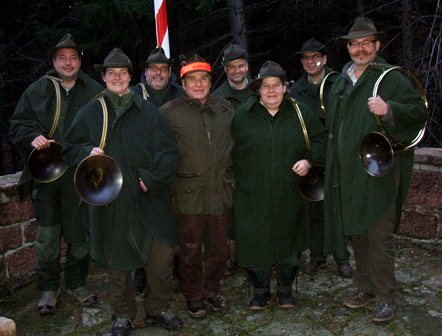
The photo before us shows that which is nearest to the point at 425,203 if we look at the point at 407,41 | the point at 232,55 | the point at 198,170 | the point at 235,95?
the point at 235,95

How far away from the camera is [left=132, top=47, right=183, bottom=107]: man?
5023mm

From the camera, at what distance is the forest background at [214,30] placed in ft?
32.5

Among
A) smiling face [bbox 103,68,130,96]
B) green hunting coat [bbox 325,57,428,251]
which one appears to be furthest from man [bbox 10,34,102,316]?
green hunting coat [bbox 325,57,428,251]

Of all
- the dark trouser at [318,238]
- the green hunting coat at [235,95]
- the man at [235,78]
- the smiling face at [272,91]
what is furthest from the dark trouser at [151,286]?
the green hunting coat at [235,95]

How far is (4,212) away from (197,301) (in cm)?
200

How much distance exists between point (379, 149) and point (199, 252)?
167 cm

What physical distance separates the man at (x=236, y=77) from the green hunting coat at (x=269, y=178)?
2.96 ft

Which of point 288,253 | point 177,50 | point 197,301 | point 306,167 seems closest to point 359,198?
point 306,167

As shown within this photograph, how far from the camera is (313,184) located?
4.45 meters

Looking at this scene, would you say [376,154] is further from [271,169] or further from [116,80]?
[116,80]

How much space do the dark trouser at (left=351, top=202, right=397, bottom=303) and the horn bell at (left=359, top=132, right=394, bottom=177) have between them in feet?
1.24

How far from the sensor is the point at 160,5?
601 cm

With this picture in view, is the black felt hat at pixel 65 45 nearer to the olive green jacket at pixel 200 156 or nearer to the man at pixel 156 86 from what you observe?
the man at pixel 156 86

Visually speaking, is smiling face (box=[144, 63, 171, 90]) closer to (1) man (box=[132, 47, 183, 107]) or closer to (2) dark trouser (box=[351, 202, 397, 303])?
(1) man (box=[132, 47, 183, 107])
